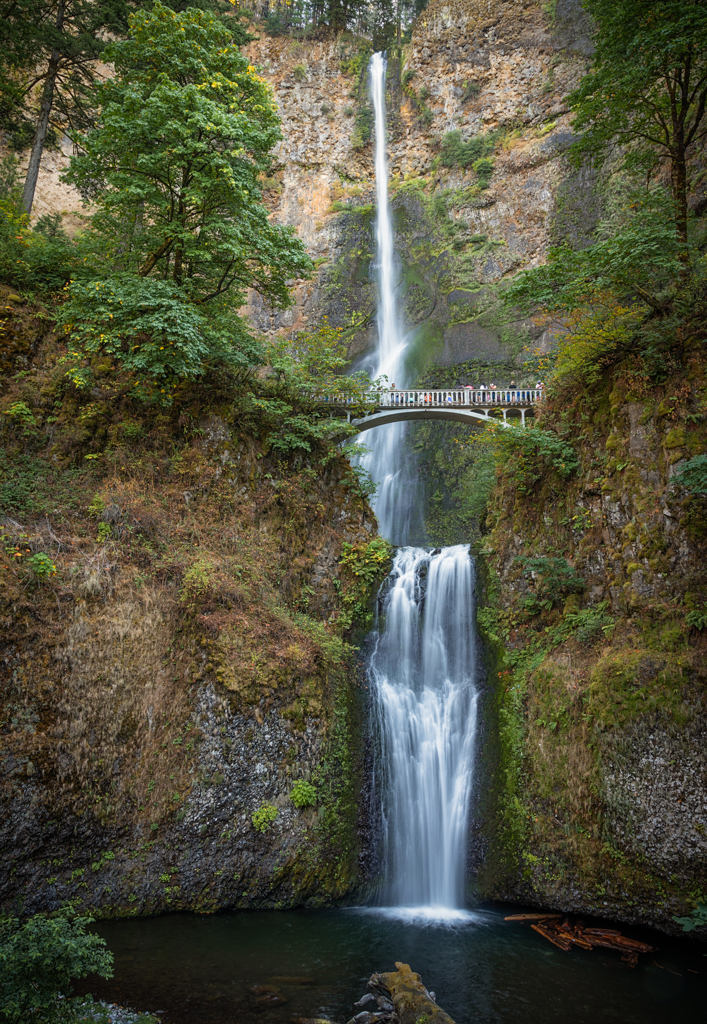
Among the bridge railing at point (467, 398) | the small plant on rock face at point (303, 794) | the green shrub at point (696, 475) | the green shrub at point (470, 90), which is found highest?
the green shrub at point (470, 90)

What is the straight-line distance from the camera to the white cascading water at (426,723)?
9.18 meters

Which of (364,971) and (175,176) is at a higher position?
(175,176)

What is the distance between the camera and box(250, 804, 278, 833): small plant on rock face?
27.5ft

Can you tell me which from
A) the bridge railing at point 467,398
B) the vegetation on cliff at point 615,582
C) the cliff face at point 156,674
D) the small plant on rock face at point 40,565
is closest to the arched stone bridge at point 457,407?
the bridge railing at point 467,398

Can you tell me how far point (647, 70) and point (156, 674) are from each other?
505 inches

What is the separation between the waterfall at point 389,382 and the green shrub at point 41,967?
18.3 metres

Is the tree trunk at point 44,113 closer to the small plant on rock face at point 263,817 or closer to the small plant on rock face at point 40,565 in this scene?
the small plant on rock face at point 40,565

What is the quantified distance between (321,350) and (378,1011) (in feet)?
38.2

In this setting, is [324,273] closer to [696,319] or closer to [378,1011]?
[696,319]

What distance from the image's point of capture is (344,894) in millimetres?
8789

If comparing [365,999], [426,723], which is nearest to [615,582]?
[426,723]

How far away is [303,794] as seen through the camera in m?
8.91

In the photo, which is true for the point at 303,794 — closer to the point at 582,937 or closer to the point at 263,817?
the point at 263,817

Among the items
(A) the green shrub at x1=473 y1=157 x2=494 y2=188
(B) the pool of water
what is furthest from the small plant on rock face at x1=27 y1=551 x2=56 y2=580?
(A) the green shrub at x1=473 y1=157 x2=494 y2=188
